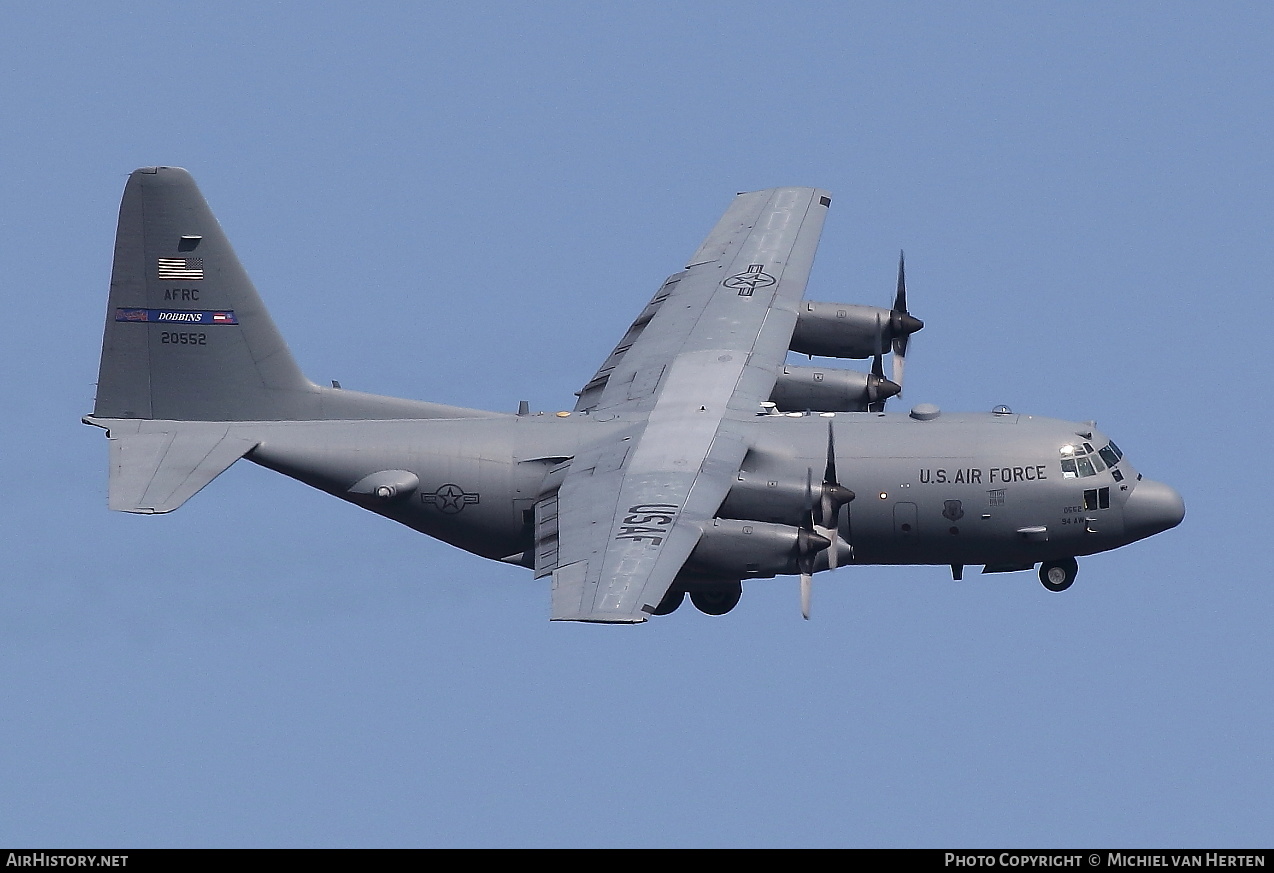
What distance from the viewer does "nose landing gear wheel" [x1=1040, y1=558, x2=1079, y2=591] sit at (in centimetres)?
5119

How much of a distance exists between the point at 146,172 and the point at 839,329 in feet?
52.9

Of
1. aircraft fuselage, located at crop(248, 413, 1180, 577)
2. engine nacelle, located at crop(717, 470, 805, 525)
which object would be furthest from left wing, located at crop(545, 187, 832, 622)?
aircraft fuselage, located at crop(248, 413, 1180, 577)

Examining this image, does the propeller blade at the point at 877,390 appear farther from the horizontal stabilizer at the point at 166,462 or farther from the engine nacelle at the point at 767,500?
the horizontal stabilizer at the point at 166,462

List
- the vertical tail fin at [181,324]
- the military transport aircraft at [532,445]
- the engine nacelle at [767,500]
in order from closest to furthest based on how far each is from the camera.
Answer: the engine nacelle at [767,500], the military transport aircraft at [532,445], the vertical tail fin at [181,324]

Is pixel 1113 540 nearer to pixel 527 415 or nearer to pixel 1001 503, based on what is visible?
pixel 1001 503

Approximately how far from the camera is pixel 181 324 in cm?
5072

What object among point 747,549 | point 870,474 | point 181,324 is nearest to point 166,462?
point 181,324

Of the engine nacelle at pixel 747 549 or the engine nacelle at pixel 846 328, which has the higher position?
the engine nacelle at pixel 846 328

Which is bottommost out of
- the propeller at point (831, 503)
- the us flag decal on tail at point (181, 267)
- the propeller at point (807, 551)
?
the propeller at point (807, 551)

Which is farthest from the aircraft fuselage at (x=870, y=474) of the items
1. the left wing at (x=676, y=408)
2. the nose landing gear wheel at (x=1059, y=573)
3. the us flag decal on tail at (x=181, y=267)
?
the us flag decal on tail at (x=181, y=267)

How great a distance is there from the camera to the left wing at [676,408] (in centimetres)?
4422

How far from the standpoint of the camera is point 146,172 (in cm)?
4981

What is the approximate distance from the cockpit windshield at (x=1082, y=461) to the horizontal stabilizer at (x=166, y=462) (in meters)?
17.3
